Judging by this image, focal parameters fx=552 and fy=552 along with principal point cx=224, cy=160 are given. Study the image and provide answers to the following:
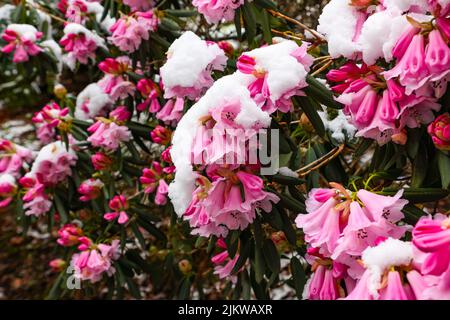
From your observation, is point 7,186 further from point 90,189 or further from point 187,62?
point 187,62

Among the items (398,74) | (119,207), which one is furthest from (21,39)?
(398,74)

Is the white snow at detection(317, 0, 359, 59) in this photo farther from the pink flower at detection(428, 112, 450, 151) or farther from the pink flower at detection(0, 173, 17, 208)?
the pink flower at detection(0, 173, 17, 208)

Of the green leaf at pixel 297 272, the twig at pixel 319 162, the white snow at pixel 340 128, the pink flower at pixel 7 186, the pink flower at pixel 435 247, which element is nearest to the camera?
the pink flower at pixel 435 247

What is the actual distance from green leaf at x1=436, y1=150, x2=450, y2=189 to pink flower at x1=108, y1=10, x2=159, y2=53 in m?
1.10

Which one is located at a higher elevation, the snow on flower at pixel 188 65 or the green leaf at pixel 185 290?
the snow on flower at pixel 188 65

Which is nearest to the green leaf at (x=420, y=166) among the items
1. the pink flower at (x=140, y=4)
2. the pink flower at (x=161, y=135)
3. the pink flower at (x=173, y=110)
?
the pink flower at (x=173, y=110)

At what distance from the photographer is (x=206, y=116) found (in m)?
1.02

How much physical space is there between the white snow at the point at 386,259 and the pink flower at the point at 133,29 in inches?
49.3

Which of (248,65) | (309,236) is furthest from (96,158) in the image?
(309,236)

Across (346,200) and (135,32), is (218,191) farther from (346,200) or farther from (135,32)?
(135,32)

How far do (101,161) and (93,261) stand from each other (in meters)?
0.36

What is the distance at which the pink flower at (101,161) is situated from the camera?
198 cm

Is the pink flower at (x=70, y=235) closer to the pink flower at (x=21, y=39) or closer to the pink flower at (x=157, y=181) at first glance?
the pink flower at (x=157, y=181)

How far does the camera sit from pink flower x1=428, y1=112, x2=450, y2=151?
996 mm
